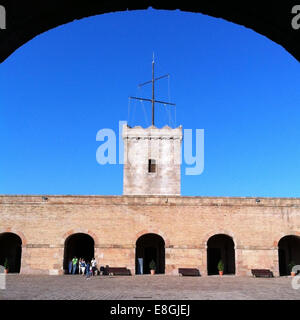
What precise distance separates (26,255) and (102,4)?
21.2m

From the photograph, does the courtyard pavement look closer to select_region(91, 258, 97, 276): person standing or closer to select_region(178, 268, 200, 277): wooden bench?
select_region(91, 258, 97, 276): person standing

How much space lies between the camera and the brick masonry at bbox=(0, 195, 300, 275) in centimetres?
2277

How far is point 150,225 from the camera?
23.3 meters

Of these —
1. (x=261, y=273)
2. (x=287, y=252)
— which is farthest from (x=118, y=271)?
(x=287, y=252)

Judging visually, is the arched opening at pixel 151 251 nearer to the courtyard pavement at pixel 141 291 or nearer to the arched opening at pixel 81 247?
the arched opening at pixel 81 247

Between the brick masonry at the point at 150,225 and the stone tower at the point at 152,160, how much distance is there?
10467 mm

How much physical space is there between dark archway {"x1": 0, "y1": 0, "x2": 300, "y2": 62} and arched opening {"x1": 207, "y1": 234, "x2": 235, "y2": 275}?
23450 mm

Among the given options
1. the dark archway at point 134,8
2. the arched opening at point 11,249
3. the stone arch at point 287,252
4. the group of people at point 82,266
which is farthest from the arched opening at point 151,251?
the dark archway at point 134,8

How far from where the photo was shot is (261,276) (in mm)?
22188

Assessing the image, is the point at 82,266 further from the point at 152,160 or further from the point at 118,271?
the point at 152,160

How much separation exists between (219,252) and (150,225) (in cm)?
613

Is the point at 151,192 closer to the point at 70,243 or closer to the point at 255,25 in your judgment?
the point at 70,243

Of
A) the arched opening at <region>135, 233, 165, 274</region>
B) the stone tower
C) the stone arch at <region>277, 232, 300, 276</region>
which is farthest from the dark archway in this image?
the stone tower
